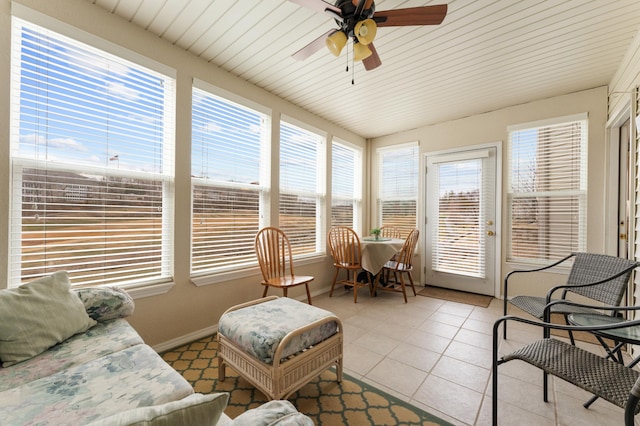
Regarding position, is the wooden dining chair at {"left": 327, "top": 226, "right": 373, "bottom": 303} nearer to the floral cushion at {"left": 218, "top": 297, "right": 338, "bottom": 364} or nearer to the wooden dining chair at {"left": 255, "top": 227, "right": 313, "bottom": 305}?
the wooden dining chair at {"left": 255, "top": 227, "right": 313, "bottom": 305}

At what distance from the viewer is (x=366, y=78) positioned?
2.76 meters

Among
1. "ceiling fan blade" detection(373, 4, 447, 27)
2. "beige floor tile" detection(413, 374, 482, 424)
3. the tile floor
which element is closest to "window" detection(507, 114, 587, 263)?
the tile floor

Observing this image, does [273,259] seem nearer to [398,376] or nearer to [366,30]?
[398,376]

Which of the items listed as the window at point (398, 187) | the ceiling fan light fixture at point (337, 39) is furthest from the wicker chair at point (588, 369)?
the window at point (398, 187)

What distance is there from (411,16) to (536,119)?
110 inches

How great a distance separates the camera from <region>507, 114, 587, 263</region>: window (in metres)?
3.08

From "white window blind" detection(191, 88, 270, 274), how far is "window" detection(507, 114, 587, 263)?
3.23 meters

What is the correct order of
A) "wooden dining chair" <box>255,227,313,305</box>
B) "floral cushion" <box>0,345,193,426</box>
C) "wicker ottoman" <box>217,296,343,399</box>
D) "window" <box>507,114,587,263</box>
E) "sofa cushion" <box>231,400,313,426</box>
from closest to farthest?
"sofa cushion" <box>231,400,313,426</box> → "floral cushion" <box>0,345,193,426</box> → "wicker ottoman" <box>217,296,343,399</box> → "wooden dining chair" <box>255,227,313,305</box> → "window" <box>507,114,587,263</box>

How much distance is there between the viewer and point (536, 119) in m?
3.29

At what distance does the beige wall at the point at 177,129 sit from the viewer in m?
1.60

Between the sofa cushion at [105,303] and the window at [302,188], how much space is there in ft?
6.05

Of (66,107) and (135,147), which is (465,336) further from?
(66,107)

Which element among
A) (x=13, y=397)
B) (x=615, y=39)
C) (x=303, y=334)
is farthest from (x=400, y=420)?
(x=615, y=39)

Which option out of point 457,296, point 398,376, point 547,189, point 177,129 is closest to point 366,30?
point 177,129
